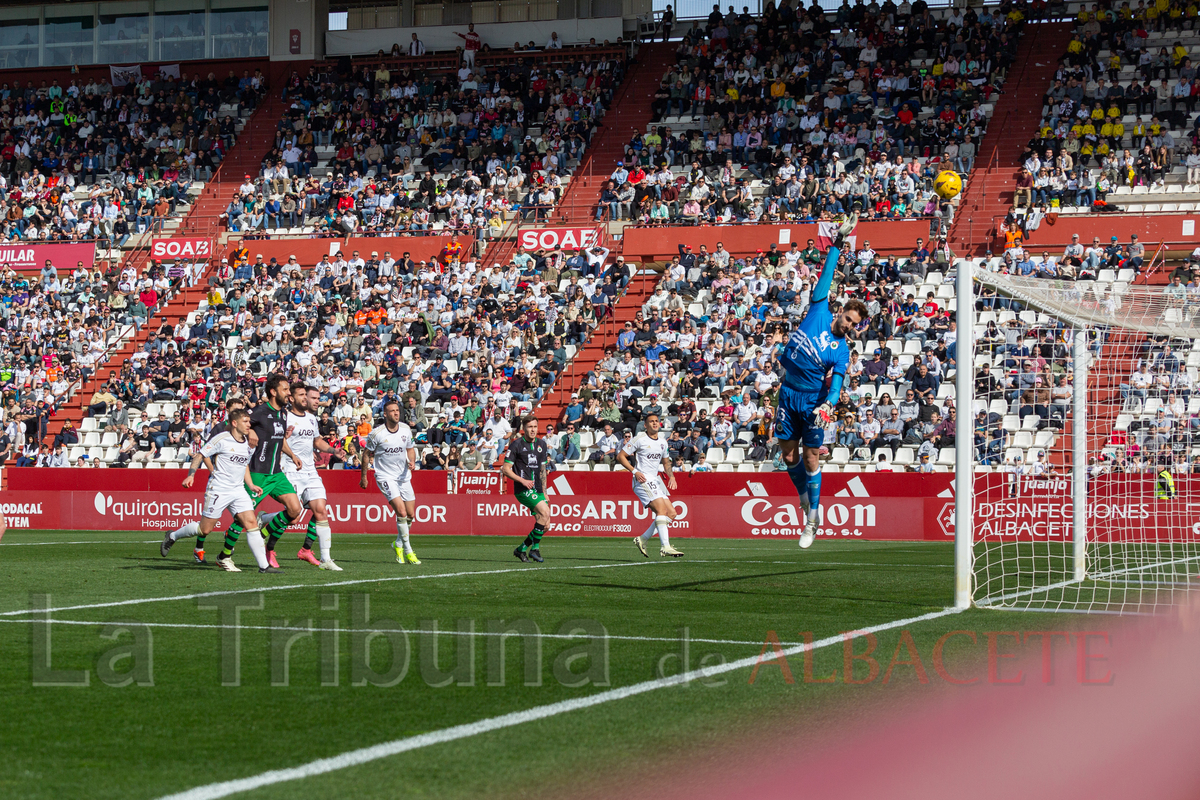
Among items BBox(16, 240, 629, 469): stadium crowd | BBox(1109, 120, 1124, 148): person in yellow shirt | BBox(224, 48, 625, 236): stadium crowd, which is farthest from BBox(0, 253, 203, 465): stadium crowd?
BBox(1109, 120, 1124, 148): person in yellow shirt

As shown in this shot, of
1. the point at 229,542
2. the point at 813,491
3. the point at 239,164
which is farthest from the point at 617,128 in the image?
the point at 813,491

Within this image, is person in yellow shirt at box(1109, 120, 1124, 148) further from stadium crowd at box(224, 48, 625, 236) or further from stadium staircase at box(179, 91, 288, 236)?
stadium staircase at box(179, 91, 288, 236)

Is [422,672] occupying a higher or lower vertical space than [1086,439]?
lower

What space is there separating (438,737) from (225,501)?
10.1m

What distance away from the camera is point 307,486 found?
15.9m

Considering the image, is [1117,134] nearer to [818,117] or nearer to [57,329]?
[818,117]

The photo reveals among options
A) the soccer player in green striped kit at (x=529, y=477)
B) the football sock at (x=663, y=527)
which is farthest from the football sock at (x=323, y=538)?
the football sock at (x=663, y=527)

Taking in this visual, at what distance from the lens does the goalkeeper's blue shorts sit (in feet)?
40.5

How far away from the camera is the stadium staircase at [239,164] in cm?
4278

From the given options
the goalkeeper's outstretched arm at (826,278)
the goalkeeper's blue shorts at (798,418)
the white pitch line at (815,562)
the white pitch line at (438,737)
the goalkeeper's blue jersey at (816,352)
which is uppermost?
the goalkeeper's outstretched arm at (826,278)

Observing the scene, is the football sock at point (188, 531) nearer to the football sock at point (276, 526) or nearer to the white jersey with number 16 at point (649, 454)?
the football sock at point (276, 526)

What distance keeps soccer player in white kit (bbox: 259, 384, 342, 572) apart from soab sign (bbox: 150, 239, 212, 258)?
26239mm

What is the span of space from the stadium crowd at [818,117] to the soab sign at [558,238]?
999 millimetres

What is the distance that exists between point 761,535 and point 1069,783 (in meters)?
21.5
